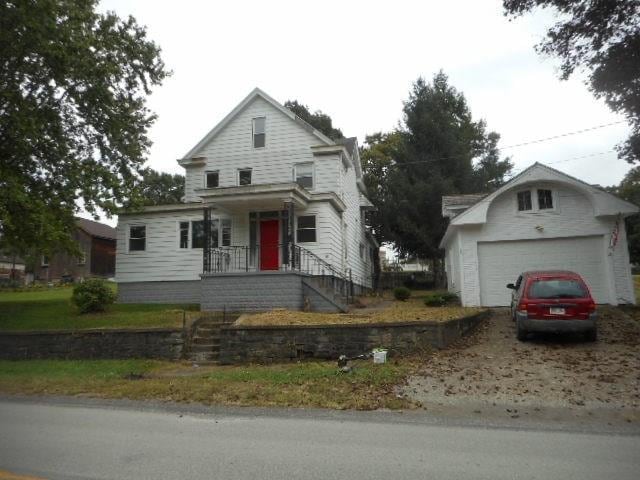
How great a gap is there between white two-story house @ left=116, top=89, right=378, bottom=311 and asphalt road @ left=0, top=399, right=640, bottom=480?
9616 mm

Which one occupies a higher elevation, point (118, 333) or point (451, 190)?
point (451, 190)

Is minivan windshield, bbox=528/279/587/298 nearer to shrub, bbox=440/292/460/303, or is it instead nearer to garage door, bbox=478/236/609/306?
garage door, bbox=478/236/609/306

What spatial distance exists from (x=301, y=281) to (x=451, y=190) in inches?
707

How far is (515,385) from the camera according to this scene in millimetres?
8664

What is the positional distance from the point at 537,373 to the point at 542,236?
33.9ft

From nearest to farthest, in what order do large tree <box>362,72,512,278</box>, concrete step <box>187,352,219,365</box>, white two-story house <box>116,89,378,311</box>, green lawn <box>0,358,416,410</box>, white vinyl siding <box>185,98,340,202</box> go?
green lawn <box>0,358,416,410</box> → concrete step <box>187,352,219,365</box> → white two-story house <box>116,89,378,311</box> → white vinyl siding <box>185,98,340,202</box> → large tree <box>362,72,512,278</box>

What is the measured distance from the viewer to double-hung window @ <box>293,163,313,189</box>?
72.2 feet

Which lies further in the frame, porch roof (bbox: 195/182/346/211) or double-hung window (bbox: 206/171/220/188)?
double-hung window (bbox: 206/171/220/188)

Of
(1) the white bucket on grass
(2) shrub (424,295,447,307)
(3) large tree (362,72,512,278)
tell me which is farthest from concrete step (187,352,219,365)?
(3) large tree (362,72,512,278)

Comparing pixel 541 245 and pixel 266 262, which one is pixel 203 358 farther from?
pixel 541 245

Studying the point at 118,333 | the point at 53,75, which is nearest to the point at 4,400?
the point at 118,333

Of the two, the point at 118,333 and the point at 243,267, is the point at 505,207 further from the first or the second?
the point at 118,333

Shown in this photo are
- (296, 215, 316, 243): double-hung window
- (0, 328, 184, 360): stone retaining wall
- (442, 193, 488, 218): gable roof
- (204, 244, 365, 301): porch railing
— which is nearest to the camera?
(0, 328, 184, 360): stone retaining wall

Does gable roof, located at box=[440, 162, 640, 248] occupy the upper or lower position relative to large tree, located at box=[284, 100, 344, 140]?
lower
